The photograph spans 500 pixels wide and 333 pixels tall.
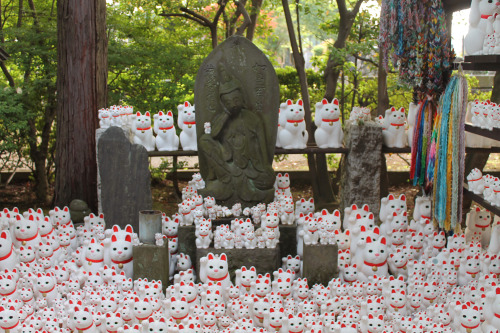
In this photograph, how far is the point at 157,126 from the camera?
625 cm

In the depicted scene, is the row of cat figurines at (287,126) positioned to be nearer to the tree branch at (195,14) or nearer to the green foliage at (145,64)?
the green foliage at (145,64)

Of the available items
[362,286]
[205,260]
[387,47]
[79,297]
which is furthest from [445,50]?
[79,297]

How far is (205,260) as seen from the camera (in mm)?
4680

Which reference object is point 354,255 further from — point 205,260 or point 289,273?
point 205,260

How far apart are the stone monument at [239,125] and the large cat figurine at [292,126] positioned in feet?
1.03

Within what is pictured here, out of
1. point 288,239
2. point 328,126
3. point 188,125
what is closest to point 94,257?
point 288,239

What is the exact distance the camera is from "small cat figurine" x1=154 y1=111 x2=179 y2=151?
20.4 feet

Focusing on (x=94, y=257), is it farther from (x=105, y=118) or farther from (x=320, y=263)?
→ (x=320, y=263)

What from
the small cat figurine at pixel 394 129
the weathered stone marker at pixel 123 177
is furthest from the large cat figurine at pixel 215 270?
the small cat figurine at pixel 394 129

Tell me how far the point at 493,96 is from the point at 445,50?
2046 mm

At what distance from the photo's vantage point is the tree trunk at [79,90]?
6.65 m

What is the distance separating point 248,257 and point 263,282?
1.89 ft

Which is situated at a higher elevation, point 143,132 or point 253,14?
point 253,14

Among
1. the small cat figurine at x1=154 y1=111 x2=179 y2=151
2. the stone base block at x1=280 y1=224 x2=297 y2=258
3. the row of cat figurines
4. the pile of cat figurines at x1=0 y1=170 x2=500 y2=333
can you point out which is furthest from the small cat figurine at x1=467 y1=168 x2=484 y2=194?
the small cat figurine at x1=154 y1=111 x2=179 y2=151
